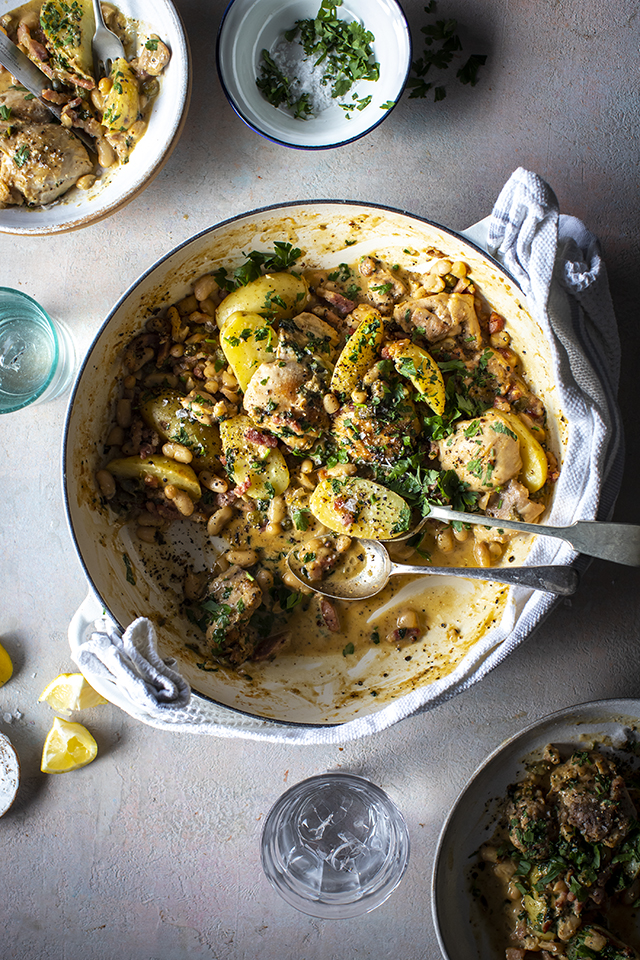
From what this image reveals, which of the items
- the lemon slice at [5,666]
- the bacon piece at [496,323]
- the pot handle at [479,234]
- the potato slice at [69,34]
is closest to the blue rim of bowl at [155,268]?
the pot handle at [479,234]

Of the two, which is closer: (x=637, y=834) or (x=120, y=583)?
(x=637, y=834)

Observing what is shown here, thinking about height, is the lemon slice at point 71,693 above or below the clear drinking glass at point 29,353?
below

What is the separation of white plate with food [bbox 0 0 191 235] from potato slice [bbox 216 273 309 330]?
0.49m

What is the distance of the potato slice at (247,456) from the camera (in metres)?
2.18

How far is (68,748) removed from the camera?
238cm

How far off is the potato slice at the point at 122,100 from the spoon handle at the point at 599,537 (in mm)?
1826

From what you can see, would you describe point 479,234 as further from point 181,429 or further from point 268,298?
point 181,429

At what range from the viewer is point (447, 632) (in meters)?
2.25

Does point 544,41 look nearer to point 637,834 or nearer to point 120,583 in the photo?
point 120,583

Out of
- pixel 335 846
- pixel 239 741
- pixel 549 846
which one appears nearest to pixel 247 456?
pixel 239 741

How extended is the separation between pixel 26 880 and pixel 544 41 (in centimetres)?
367

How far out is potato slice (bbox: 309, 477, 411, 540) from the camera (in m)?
2.11

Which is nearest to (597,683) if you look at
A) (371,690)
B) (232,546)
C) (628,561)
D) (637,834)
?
(637,834)

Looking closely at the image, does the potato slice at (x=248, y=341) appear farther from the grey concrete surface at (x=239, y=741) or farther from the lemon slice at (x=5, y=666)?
the lemon slice at (x=5, y=666)
